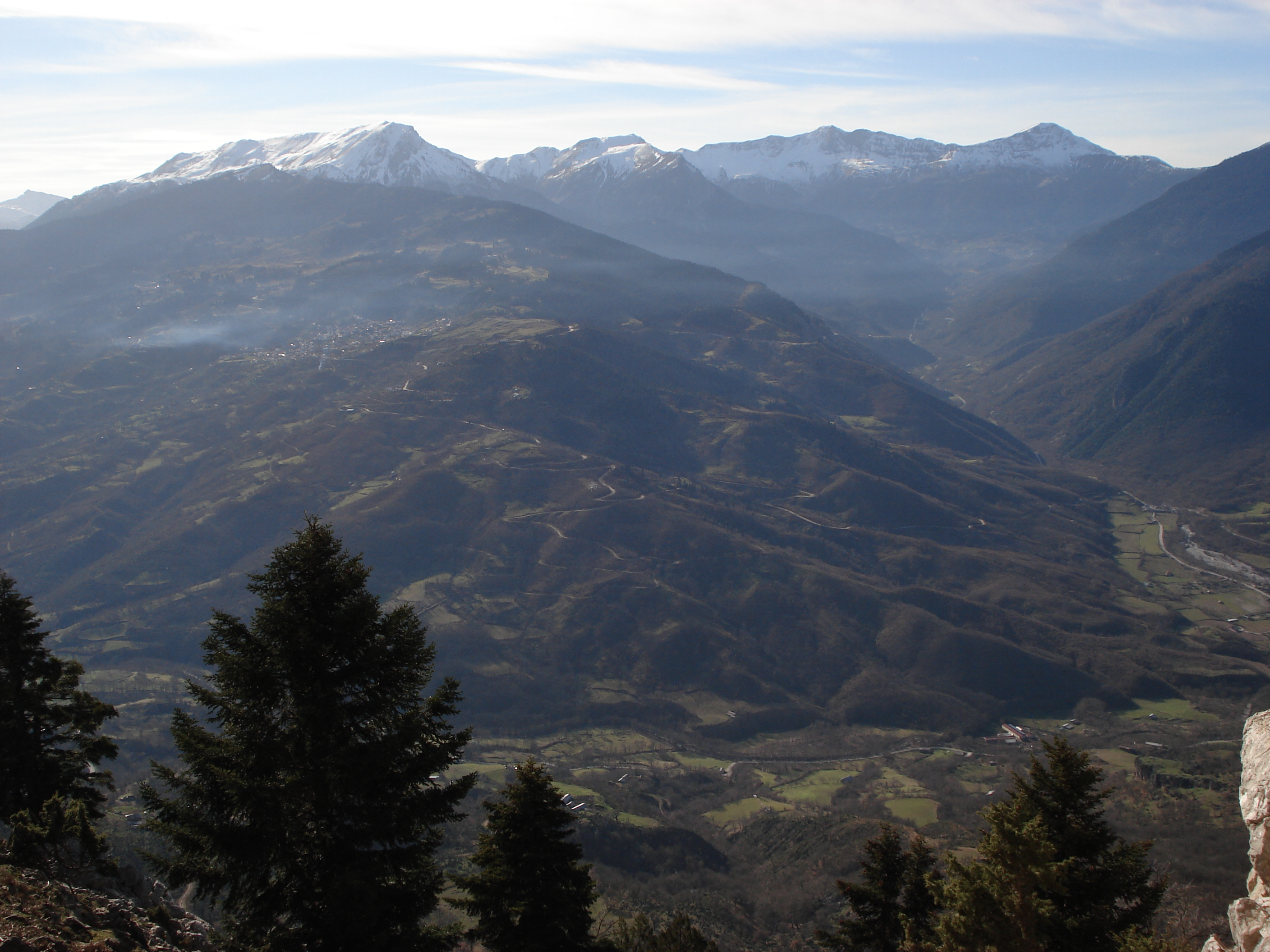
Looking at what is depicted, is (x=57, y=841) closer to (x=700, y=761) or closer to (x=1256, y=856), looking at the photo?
(x=1256, y=856)

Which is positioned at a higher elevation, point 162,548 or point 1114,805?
point 162,548

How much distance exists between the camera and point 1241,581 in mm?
194250

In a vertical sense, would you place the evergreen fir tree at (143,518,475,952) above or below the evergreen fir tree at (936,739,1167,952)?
above

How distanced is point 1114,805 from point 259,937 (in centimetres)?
11221

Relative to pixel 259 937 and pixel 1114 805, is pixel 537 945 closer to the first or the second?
pixel 259 937

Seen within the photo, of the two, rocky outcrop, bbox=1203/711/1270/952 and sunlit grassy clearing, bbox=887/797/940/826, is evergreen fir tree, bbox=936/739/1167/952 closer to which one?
rocky outcrop, bbox=1203/711/1270/952

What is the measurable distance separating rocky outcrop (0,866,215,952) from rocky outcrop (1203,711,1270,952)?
58.2ft

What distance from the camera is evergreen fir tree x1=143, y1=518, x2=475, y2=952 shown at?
50.9ft

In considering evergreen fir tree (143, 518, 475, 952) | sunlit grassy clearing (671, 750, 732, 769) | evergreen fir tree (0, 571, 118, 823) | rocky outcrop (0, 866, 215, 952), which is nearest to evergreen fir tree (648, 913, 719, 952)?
evergreen fir tree (143, 518, 475, 952)

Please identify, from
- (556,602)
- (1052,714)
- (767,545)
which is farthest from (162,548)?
(1052,714)

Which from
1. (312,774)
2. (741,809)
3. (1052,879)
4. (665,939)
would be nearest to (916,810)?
(741,809)

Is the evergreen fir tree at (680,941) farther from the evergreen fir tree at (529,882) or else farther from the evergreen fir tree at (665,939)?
the evergreen fir tree at (529,882)

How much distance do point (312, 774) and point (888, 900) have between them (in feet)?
67.8

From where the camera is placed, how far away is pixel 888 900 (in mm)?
28047
